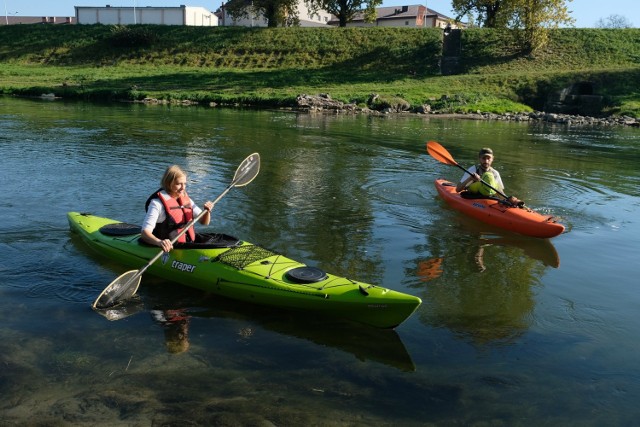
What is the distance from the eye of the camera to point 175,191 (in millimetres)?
5621

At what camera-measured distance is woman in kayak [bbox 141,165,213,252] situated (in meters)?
5.52

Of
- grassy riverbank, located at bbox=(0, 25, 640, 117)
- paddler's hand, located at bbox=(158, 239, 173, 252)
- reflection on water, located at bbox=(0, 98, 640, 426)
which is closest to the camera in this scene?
reflection on water, located at bbox=(0, 98, 640, 426)

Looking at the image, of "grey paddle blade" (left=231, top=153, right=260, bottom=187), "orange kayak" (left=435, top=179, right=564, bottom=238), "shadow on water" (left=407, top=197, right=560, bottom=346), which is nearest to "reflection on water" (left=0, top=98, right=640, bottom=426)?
"shadow on water" (left=407, top=197, right=560, bottom=346)

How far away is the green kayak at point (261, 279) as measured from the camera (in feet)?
15.6

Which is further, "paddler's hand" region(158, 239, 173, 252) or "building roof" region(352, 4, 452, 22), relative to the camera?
"building roof" region(352, 4, 452, 22)

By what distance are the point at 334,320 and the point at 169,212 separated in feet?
6.20

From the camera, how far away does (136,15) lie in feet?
154

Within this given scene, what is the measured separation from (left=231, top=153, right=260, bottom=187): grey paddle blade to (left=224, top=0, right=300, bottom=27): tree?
3367cm

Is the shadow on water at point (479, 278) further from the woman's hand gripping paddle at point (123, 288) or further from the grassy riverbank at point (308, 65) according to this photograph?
the grassy riverbank at point (308, 65)

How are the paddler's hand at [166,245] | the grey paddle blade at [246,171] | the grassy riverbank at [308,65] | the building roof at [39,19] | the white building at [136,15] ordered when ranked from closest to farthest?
the paddler's hand at [166,245]
the grey paddle blade at [246,171]
the grassy riverbank at [308,65]
the white building at [136,15]
the building roof at [39,19]

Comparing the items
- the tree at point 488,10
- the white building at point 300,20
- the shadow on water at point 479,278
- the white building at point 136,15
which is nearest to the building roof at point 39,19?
the white building at point 136,15

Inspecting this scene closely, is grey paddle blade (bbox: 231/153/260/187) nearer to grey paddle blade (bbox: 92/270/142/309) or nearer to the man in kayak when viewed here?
grey paddle blade (bbox: 92/270/142/309)

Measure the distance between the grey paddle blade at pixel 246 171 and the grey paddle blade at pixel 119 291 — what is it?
2167mm

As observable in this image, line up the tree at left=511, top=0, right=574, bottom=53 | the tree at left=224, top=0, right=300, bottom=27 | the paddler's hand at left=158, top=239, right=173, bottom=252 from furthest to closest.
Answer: the tree at left=224, top=0, right=300, bottom=27 < the tree at left=511, top=0, right=574, bottom=53 < the paddler's hand at left=158, top=239, right=173, bottom=252
